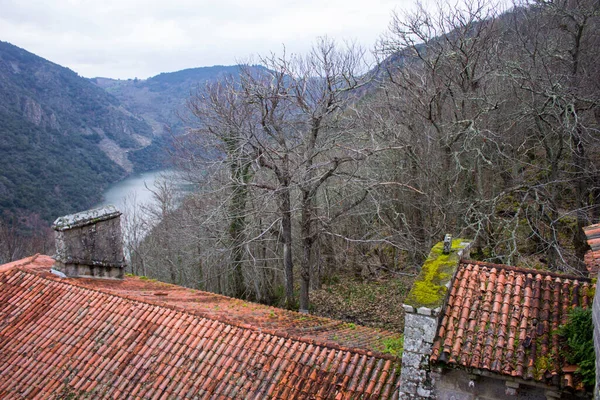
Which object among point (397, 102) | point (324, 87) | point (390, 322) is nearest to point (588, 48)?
point (397, 102)

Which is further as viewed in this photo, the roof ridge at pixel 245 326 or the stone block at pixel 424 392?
the roof ridge at pixel 245 326

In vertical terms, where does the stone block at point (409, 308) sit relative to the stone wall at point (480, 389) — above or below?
above

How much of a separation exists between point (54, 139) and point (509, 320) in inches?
2500

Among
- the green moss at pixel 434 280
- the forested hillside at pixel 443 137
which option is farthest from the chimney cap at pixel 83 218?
the green moss at pixel 434 280

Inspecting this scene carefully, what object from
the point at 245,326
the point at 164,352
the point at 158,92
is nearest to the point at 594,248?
the point at 245,326

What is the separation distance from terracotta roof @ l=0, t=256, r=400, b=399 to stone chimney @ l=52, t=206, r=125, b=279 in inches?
37.9

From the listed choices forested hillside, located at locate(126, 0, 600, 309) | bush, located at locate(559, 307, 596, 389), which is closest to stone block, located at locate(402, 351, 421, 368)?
bush, located at locate(559, 307, 596, 389)

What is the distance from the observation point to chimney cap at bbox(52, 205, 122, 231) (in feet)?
31.2

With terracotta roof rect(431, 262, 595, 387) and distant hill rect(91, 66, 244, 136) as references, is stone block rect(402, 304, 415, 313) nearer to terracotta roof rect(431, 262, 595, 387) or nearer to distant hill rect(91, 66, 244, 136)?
terracotta roof rect(431, 262, 595, 387)

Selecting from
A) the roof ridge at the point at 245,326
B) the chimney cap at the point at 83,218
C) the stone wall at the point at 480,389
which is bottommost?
the roof ridge at the point at 245,326

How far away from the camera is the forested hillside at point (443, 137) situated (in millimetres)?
12258

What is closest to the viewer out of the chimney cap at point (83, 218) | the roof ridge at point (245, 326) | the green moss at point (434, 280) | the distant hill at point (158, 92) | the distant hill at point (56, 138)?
the green moss at point (434, 280)

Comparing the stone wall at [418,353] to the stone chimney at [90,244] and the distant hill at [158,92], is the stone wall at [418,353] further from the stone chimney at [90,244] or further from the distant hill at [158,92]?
the distant hill at [158,92]

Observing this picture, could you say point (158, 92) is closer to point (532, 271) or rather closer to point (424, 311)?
point (532, 271)
